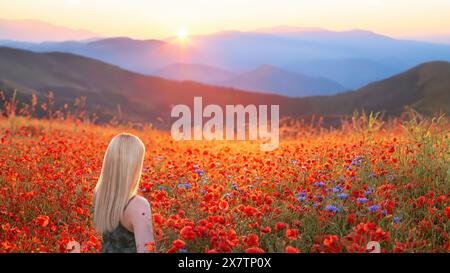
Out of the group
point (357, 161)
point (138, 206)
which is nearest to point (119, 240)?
point (138, 206)

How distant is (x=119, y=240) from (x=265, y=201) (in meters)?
1.28

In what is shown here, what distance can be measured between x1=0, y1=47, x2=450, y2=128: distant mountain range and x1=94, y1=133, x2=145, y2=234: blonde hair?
28451mm

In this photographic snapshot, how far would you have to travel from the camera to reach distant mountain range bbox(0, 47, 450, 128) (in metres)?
36.6

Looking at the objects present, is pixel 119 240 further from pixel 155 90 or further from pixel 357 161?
pixel 155 90

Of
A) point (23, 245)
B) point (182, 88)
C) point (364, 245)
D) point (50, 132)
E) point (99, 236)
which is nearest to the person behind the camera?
point (364, 245)

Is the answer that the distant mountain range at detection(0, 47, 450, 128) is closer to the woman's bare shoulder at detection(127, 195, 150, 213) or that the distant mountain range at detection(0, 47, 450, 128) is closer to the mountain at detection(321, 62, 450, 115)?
the mountain at detection(321, 62, 450, 115)

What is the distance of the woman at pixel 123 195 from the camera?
3.44 metres

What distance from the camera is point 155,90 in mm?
49562

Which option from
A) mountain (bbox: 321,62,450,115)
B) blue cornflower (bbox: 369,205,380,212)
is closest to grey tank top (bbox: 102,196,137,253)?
blue cornflower (bbox: 369,205,380,212)

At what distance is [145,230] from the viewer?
3465mm
